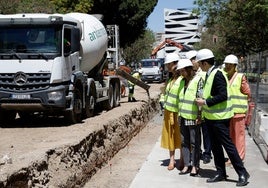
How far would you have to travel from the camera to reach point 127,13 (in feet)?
155

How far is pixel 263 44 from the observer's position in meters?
38.7

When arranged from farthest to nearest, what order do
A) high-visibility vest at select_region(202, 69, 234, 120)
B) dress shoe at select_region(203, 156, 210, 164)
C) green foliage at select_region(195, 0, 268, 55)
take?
green foliage at select_region(195, 0, 268, 55) < dress shoe at select_region(203, 156, 210, 164) < high-visibility vest at select_region(202, 69, 234, 120)

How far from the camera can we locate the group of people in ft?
23.5

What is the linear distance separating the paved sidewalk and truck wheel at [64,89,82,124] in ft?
10.7

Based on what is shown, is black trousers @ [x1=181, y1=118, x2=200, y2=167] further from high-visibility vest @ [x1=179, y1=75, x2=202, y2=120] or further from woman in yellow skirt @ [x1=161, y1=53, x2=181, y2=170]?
woman in yellow skirt @ [x1=161, y1=53, x2=181, y2=170]

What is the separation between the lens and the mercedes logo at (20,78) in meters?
11.7

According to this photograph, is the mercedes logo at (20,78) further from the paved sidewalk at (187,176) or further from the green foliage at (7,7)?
the green foliage at (7,7)

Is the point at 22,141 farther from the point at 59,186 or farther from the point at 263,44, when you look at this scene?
the point at 263,44

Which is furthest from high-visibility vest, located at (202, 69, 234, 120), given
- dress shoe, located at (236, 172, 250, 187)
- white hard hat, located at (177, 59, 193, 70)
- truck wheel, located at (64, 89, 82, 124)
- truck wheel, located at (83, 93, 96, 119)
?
truck wheel, located at (83, 93, 96, 119)

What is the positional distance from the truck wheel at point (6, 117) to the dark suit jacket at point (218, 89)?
746cm

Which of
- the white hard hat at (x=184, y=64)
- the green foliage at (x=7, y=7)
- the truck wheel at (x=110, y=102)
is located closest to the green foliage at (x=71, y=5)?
the green foliage at (x=7, y=7)

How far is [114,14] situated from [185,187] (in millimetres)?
40970

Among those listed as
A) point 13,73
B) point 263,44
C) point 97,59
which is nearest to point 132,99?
point 97,59

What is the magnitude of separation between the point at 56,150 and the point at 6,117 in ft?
21.5
